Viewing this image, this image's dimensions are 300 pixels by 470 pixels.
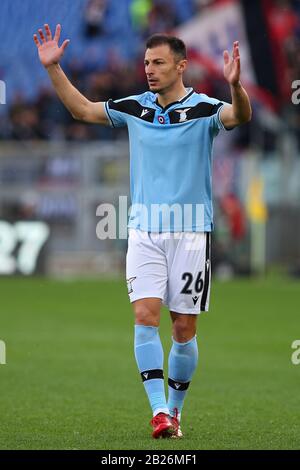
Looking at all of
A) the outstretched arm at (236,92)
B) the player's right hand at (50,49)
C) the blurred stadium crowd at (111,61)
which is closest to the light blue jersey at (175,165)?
the outstretched arm at (236,92)

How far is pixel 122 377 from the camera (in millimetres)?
10109

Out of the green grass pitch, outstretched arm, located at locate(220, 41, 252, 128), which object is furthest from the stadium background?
outstretched arm, located at locate(220, 41, 252, 128)

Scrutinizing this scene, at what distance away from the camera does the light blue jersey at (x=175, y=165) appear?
268 inches

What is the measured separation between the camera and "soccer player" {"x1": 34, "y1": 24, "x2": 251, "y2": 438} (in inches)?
266

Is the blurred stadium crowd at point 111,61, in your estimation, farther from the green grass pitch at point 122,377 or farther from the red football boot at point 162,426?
the red football boot at point 162,426

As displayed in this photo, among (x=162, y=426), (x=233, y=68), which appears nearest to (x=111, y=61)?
(x=233, y=68)

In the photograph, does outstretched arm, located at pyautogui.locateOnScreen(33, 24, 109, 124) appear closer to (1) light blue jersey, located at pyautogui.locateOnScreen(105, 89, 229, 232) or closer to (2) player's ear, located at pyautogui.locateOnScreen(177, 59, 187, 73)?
(1) light blue jersey, located at pyautogui.locateOnScreen(105, 89, 229, 232)

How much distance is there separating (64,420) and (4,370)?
3070 mm

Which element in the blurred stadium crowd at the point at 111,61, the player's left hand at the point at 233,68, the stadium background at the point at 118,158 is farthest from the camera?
the blurred stadium crowd at the point at 111,61

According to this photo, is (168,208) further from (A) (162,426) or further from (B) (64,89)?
(A) (162,426)

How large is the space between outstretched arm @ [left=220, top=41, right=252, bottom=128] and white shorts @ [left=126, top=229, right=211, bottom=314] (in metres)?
0.78

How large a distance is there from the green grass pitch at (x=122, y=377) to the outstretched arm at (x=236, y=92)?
6.20ft
